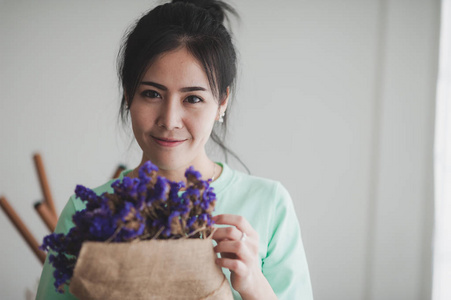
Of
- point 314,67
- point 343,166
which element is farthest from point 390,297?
point 314,67

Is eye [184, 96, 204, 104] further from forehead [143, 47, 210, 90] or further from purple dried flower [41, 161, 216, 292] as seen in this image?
purple dried flower [41, 161, 216, 292]

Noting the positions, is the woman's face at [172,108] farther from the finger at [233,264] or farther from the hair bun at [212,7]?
the finger at [233,264]

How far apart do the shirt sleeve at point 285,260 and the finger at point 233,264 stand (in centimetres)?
35

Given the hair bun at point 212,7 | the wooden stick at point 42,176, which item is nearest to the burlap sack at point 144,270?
the hair bun at point 212,7

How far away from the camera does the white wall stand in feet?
9.21

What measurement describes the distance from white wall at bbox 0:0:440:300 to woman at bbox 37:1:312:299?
1.66 m

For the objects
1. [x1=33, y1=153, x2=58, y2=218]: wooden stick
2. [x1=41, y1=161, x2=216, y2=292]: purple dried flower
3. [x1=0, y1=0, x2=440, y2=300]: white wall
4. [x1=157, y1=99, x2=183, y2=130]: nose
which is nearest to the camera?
[x1=41, y1=161, x2=216, y2=292]: purple dried flower

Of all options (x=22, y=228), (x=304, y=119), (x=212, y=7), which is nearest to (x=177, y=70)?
(x=212, y=7)

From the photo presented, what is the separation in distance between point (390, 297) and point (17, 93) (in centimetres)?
278

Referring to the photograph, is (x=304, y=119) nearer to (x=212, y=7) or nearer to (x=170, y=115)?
(x=212, y=7)

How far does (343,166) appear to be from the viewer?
2887 millimetres

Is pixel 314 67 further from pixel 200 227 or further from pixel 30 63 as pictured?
pixel 200 227

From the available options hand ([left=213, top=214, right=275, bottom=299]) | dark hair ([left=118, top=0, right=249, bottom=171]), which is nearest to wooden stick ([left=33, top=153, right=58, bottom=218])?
dark hair ([left=118, top=0, right=249, bottom=171])

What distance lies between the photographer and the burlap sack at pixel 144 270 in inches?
24.5
